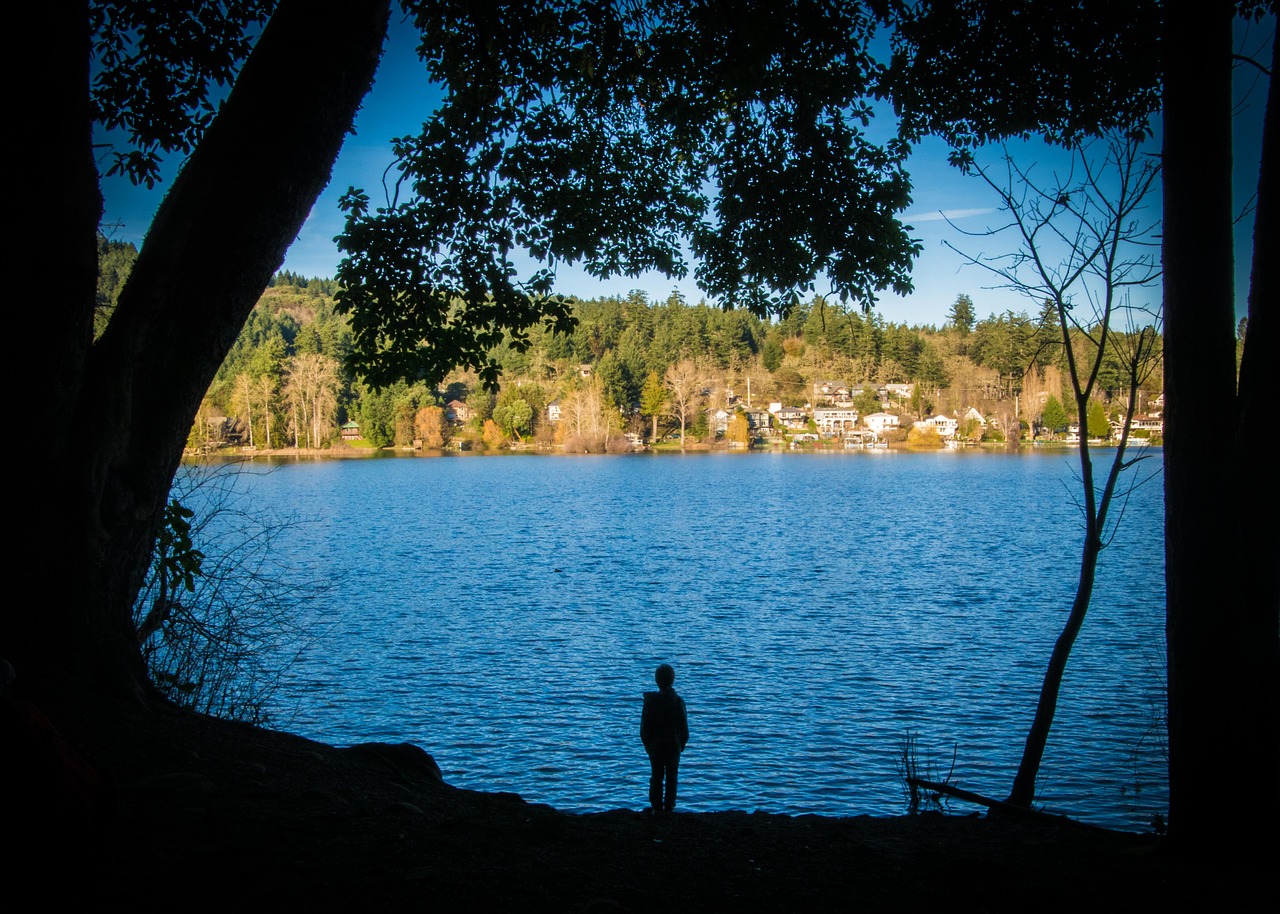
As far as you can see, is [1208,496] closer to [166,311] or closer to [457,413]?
[166,311]

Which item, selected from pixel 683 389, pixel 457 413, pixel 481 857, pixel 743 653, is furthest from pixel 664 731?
pixel 457 413

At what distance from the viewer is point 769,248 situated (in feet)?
31.2

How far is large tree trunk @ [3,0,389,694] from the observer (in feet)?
17.7

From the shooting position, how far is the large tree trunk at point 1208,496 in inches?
194

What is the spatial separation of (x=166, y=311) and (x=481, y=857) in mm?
3557

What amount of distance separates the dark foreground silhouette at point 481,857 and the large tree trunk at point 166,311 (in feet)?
2.14

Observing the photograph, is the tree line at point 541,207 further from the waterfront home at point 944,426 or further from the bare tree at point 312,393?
the waterfront home at point 944,426

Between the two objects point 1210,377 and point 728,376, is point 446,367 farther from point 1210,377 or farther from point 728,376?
point 728,376

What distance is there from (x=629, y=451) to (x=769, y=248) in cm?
11783

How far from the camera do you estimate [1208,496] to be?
16.2ft

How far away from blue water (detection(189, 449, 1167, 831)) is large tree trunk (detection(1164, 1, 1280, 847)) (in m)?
4.26

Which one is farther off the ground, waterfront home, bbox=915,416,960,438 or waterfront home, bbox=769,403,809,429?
waterfront home, bbox=769,403,809,429

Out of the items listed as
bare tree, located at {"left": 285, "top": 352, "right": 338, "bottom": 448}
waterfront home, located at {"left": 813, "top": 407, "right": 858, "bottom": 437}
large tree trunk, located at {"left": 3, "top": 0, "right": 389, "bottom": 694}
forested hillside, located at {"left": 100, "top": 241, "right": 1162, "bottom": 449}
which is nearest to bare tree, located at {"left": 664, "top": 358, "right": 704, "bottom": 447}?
forested hillside, located at {"left": 100, "top": 241, "right": 1162, "bottom": 449}

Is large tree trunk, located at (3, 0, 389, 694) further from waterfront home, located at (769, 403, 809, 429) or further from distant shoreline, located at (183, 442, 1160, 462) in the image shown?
waterfront home, located at (769, 403, 809, 429)
